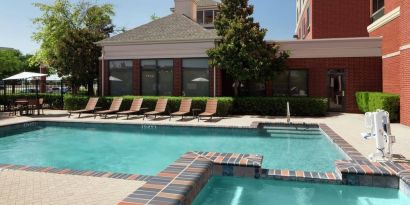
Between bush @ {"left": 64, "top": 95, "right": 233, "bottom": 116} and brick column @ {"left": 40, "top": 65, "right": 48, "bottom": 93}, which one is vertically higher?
brick column @ {"left": 40, "top": 65, "right": 48, "bottom": 93}

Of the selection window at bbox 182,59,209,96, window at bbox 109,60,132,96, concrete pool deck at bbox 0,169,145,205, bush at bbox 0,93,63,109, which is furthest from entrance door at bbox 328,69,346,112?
bush at bbox 0,93,63,109

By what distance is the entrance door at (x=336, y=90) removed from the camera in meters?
20.9

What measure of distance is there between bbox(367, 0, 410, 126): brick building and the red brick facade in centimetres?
266

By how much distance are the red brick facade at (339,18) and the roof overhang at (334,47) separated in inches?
230

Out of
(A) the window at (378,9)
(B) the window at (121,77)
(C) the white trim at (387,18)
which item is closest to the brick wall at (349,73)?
(C) the white trim at (387,18)

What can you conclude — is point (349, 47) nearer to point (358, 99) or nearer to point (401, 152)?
point (358, 99)

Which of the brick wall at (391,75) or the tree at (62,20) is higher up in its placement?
the tree at (62,20)

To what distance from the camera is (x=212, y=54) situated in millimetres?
19797

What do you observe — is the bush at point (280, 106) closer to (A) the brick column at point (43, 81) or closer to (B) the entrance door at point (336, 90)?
(B) the entrance door at point (336, 90)

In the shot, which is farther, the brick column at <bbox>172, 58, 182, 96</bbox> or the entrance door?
the brick column at <bbox>172, 58, 182, 96</bbox>

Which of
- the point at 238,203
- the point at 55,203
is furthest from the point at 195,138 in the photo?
the point at 55,203

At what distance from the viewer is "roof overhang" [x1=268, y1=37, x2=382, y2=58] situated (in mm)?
19906

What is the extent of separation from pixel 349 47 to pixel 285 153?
1244 centimetres

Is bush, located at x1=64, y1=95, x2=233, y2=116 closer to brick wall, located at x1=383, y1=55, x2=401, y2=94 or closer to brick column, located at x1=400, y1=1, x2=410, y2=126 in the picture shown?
brick wall, located at x1=383, y1=55, x2=401, y2=94
